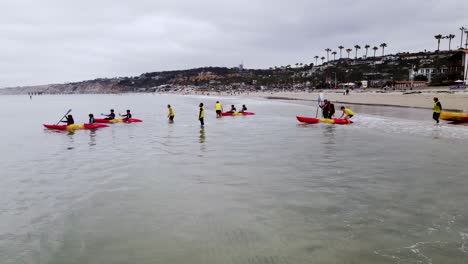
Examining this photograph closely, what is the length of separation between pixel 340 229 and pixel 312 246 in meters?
0.87


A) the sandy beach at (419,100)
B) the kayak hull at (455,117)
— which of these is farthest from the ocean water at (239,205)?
the sandy beach at (419,100)

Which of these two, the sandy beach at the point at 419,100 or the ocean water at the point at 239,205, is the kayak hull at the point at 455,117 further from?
the ocean water at the point at 239,205

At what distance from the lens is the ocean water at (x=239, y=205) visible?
16.7ft

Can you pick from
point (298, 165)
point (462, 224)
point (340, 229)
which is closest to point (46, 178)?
Result: point (298, 165)

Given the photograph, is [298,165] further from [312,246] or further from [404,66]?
[404,66]

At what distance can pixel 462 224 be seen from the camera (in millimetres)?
5816

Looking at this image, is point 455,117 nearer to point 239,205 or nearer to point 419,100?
point 239,205

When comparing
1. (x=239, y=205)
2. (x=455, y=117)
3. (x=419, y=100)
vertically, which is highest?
(x=419, y=100)

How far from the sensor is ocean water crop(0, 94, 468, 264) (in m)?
5.10

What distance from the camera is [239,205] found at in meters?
7.09

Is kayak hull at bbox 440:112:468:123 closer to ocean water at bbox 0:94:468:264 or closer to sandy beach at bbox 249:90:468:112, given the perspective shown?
sandy beach at bbox 249:90:468:112

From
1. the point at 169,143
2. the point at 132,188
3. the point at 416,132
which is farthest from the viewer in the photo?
the point at 416,132

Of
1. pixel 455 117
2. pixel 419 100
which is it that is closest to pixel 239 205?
pixel 455 117

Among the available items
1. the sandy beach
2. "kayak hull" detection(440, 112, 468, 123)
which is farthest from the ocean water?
the sandy beach
